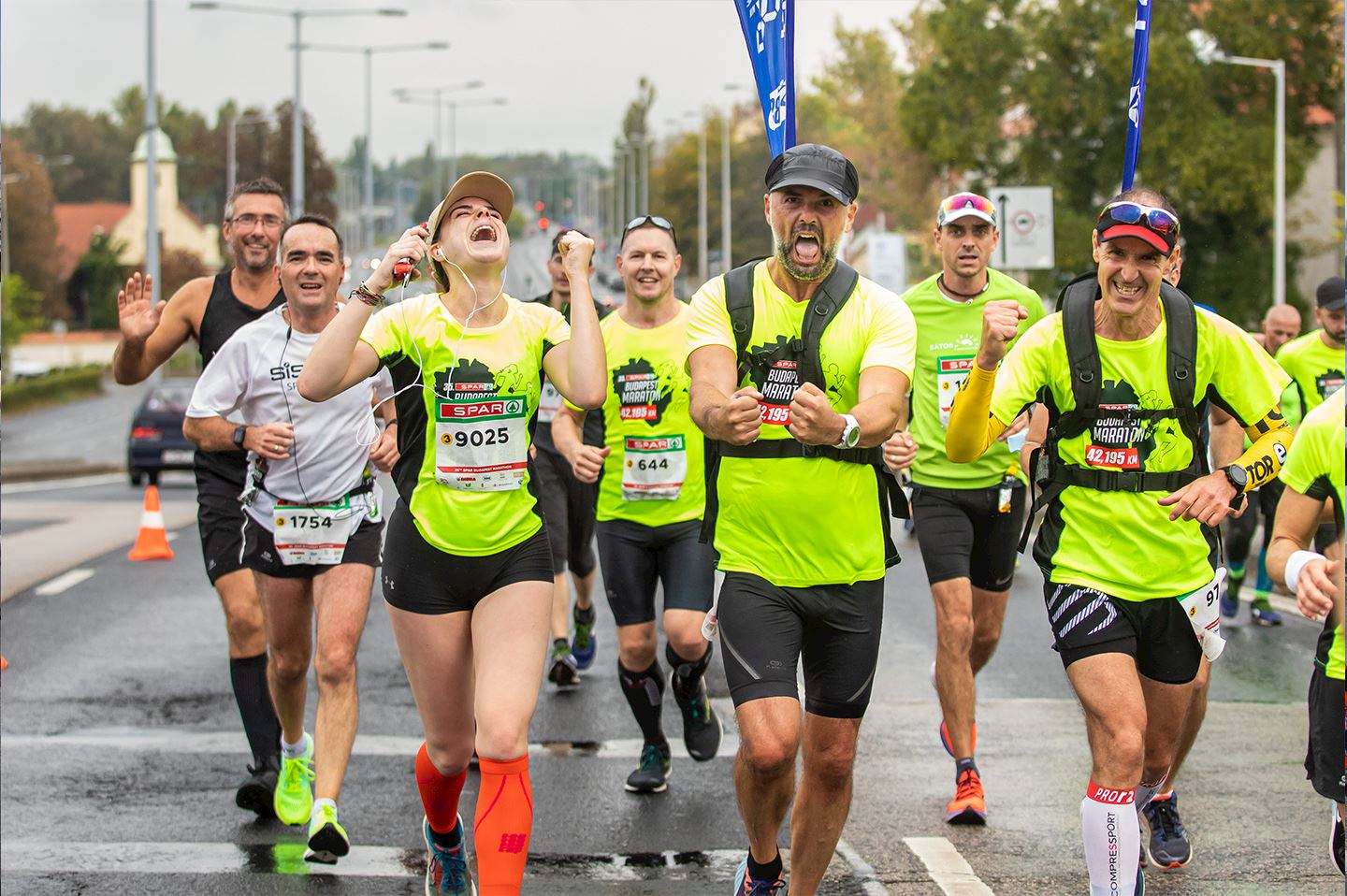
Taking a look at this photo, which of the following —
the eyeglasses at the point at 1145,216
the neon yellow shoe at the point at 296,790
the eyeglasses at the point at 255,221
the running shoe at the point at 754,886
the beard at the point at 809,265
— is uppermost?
the eyeglasses at the point at 255,221

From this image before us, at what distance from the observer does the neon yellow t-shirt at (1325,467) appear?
14.5 ft

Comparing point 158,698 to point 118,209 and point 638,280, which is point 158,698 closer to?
point 638,280

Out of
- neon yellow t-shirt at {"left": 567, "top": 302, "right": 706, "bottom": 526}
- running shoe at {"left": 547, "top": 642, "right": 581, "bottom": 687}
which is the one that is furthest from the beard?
running shoe at {"left": 547, "top": 642, "right": 581, "bottom": 687}

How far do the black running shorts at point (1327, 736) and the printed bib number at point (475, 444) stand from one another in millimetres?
2402

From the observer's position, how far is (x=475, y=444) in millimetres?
5559

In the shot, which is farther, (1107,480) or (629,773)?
(629,773)

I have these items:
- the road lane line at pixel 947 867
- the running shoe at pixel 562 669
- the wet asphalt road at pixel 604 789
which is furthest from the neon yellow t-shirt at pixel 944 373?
the running shoe at pixel 562 669

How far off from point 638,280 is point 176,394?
22.4 metres

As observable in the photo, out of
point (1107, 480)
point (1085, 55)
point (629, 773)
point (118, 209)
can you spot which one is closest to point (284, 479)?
point (629, 773)

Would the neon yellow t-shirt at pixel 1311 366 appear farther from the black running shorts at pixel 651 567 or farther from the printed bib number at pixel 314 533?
the printed bib number at pixel 314 533

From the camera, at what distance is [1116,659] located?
17.4ft

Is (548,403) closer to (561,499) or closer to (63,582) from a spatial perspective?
(561,499)

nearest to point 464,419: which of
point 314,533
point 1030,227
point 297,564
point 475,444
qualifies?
point 475,444

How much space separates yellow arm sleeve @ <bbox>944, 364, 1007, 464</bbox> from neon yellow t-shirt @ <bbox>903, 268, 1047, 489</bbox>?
1.91 metres
